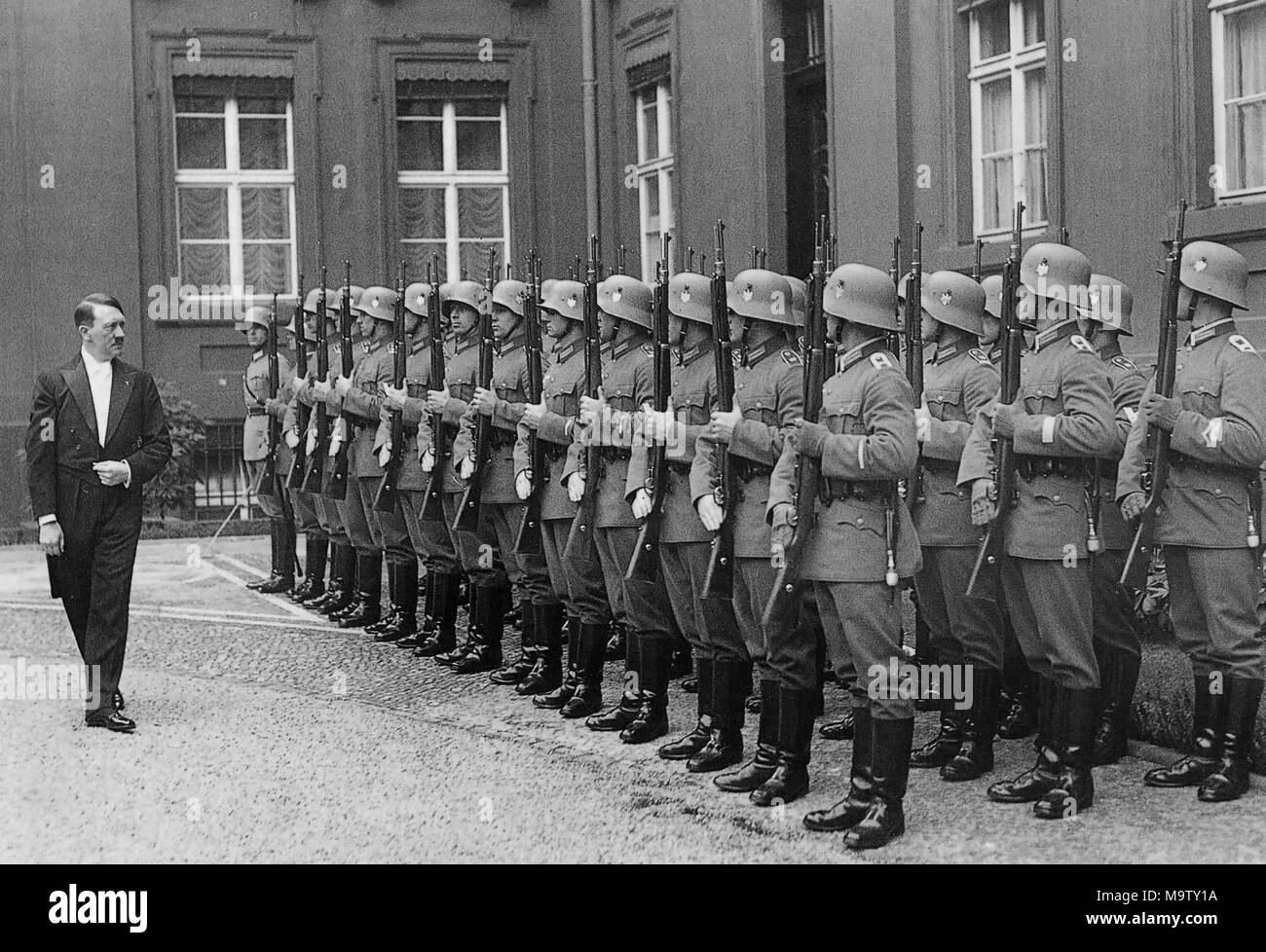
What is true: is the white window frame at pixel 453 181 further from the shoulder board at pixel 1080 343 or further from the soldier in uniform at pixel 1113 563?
the shoulder board at pixel 1080 343

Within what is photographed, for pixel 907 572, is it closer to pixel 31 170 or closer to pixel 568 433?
pixel 568 433

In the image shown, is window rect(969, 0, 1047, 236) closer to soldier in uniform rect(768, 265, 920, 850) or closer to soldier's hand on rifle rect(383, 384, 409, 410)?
soldier's hand on rifle rect(383, 384, 409, 410)

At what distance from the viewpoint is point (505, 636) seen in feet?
35.0

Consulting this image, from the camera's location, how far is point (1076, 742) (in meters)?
6.19

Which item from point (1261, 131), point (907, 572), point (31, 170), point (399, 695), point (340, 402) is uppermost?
point (31, 170)

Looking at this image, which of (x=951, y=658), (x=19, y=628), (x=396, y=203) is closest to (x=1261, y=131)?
(x=951, y=658)

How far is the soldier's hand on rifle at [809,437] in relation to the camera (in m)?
5.84

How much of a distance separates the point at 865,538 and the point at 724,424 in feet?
2.46

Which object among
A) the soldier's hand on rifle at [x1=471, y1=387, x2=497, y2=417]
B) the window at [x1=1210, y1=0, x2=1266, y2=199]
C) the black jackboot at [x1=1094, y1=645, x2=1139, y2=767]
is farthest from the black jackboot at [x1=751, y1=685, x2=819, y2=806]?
the window at [x1=1210, y1=0, x2=1266, y2=199]

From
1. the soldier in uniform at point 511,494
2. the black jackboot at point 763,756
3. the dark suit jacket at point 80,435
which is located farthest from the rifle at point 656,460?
the dark suit jacket at point 80,435

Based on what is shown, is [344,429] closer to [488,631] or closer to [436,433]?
[436,433]

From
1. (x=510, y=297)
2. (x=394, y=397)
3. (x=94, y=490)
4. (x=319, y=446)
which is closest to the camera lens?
(x=94, y=490)

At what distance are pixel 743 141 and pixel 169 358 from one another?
6.70 metres

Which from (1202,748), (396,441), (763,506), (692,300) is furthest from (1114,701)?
(396,441)
